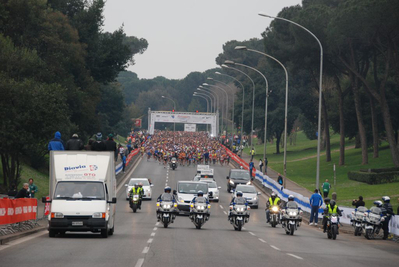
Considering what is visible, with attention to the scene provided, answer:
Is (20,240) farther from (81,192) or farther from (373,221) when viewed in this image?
(373,221)

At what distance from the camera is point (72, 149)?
73.5 feet

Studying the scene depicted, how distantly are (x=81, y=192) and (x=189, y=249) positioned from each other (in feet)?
15.1

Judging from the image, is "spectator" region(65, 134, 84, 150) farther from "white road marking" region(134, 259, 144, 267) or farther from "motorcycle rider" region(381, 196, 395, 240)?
"motorcycle rider" region(381, 196, 395, 240)

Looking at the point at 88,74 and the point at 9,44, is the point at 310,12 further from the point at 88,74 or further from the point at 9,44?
the point at 9,44

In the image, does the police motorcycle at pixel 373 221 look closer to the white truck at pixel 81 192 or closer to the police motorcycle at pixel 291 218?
the police motorcycle at pixel 291 218

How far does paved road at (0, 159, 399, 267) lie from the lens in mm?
15102

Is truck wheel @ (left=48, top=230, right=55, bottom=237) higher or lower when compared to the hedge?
lower

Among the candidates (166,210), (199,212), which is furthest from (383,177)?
(166,210)

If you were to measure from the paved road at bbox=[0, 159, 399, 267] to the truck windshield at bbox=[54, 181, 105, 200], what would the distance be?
1.23 metres

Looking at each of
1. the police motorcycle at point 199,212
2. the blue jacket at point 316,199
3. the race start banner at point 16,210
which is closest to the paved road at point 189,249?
the police motorcycle at point 199,212

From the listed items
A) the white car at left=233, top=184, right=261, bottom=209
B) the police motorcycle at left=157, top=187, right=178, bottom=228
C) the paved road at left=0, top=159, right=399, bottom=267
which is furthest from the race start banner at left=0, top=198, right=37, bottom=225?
the white car at left=233, top=184, right=261, bottom=209

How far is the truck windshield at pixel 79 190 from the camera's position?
21203 mm

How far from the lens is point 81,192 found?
2136 centimetres

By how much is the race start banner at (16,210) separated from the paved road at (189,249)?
0.89 m
